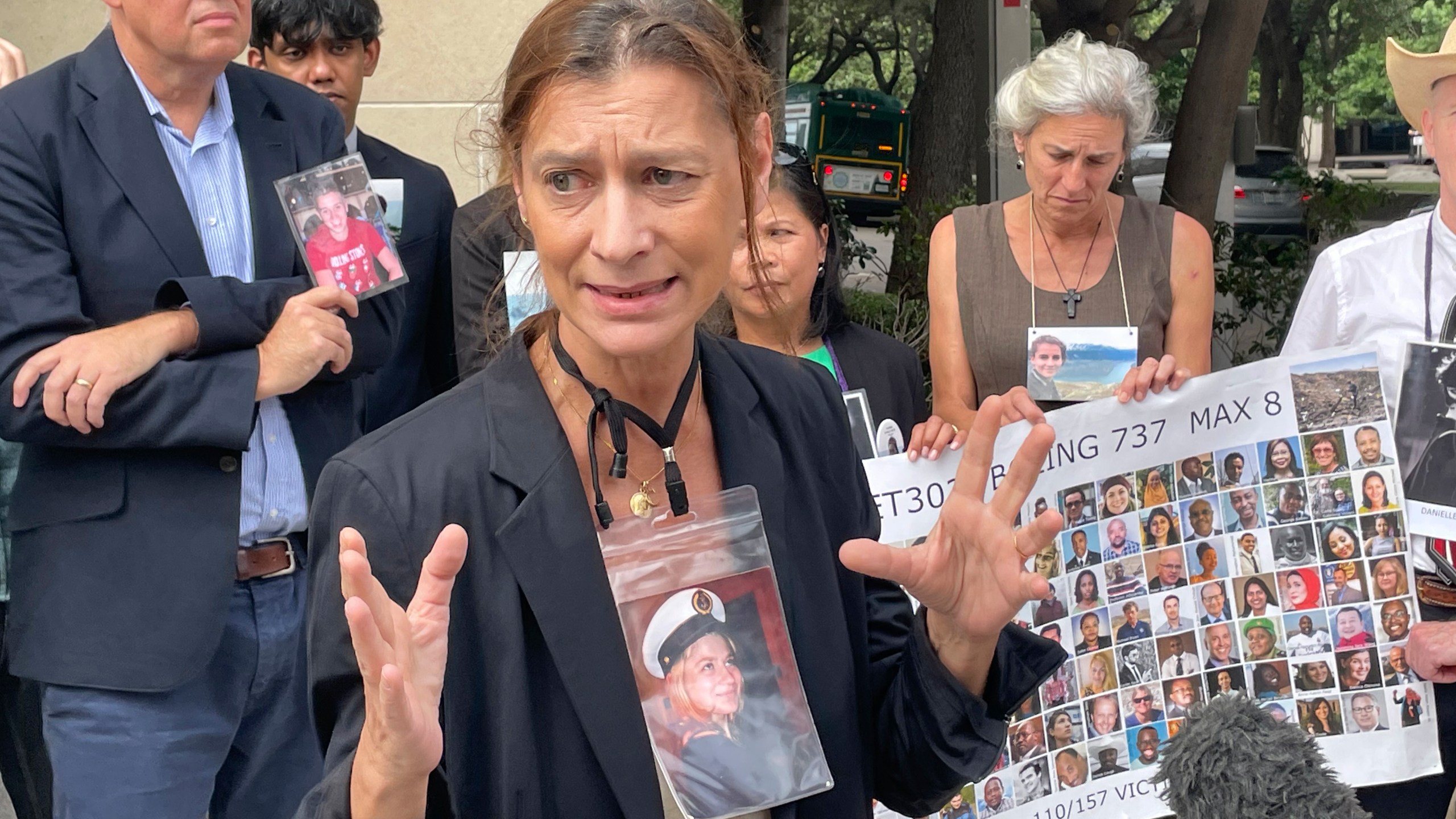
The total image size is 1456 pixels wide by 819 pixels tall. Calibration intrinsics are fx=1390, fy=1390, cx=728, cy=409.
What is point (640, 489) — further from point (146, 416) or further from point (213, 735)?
point (213, 735)

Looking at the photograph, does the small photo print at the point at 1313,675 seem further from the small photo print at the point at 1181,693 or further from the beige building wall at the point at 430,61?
the beige building wall at the point at 430,61

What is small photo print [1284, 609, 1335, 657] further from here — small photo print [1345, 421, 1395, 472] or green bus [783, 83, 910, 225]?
green bus [783, 83, 910, 225]

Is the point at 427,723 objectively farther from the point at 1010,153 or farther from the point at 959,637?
the point at 1010,153

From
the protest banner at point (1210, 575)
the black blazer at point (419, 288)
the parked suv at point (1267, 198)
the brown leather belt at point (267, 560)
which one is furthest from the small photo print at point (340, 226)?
the parked suv at point (1267, 198)

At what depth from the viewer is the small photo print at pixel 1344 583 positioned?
2.96 meters

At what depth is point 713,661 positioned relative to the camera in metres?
1.58

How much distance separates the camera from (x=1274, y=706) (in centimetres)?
298

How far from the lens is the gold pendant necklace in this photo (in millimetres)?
1629

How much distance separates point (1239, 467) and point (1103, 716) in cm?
61

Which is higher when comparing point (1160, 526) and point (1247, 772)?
point (1247, 772)

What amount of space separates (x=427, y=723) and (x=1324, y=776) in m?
0.81

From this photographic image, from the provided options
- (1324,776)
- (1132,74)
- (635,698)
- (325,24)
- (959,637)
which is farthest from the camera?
(325,24)

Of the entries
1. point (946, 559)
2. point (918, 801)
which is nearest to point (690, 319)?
point (946, 559)

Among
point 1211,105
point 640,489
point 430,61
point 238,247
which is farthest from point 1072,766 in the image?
point 1211,105
